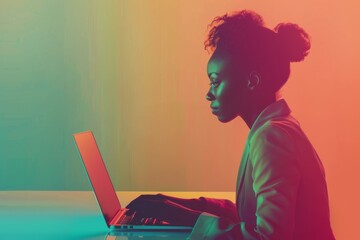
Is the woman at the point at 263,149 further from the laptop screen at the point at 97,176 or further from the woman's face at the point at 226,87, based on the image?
the laptop screen at the point at 97,176

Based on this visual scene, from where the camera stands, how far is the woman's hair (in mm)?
1354

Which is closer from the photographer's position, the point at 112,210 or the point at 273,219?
the point at 273,219

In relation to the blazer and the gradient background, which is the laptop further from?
the gradient background

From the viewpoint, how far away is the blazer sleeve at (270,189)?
116 cm

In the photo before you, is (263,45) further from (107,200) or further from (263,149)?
(107,200)

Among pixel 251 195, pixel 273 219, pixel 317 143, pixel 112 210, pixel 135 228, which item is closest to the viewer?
pixel 273 219

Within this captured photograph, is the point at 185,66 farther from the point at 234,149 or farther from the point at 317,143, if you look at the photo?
the point at 317,143

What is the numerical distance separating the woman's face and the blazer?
0.10m

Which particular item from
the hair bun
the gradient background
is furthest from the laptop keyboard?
the gradient background

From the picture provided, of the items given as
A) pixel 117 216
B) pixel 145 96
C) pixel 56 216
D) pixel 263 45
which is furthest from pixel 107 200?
pixel 145 96

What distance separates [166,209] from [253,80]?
1.89 feet

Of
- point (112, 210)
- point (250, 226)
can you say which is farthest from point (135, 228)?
point (250, 226)

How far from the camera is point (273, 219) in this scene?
1.16 meters

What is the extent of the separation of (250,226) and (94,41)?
1.55m
